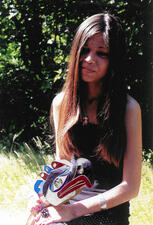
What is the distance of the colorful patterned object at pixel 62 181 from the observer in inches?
55.0

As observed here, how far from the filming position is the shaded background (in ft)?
11.3

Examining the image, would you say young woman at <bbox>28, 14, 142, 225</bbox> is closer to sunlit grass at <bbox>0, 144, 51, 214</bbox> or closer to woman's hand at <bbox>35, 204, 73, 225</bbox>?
woman's hand at <bbox>35, 204, 73, 225</bbox>

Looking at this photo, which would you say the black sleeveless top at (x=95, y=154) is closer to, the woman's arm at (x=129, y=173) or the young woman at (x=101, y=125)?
the young woman at (x=101, y=125)

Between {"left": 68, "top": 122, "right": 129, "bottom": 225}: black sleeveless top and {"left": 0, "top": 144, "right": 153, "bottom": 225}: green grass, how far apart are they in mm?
1046

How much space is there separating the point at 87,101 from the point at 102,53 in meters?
0.33

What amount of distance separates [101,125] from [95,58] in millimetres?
363

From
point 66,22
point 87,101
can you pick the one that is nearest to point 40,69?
point 66,22

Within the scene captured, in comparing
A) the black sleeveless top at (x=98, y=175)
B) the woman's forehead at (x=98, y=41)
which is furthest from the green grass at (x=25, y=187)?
the woman's forehead at (x=98, y=41)

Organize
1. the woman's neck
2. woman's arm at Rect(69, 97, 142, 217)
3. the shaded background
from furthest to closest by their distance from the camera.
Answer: the shaded background → the woman's neck → woman's arm at Rect(69, 97, 142, 217)

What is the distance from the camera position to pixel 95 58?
161 cm

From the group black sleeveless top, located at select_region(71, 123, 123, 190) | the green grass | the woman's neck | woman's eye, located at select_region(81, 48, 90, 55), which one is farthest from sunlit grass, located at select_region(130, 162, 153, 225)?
woman's eye, located at select_region(81, 48, 90, 55)

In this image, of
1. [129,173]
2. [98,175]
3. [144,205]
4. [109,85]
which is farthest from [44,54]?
[129,173]

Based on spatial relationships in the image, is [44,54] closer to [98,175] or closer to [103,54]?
[103,54]

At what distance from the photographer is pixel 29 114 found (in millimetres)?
4566
